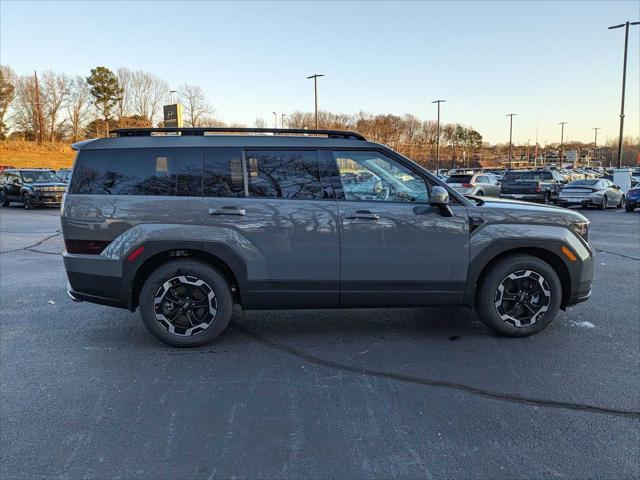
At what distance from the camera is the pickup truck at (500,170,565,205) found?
23.9 metres

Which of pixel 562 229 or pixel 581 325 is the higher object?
pixel 562 229

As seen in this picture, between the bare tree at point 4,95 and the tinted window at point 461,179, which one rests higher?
the bare tree at point 4,95

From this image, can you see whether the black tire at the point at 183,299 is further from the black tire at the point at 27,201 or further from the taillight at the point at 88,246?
the black tire at the point at 27,201

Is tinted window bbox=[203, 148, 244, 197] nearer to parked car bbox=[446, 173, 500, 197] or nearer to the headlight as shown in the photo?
the headlight

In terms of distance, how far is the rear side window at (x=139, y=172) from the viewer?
4.39 meters

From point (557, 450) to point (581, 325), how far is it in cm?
271

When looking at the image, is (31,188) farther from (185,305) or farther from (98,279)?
(185,305)

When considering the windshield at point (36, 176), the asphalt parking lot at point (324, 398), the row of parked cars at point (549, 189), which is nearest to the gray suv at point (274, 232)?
the asphalt parking lot at point (324, 398)

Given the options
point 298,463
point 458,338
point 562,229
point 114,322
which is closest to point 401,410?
point 298,463

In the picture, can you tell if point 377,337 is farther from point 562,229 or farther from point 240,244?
point 562,229

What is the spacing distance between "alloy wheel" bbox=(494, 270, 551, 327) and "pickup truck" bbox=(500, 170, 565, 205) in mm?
20146

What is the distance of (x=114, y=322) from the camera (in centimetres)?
532

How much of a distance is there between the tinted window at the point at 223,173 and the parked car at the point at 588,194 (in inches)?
838

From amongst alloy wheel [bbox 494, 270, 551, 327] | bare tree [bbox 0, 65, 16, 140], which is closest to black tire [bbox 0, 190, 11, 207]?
alloy wheel [bbox 494, 270, 551, 327]
